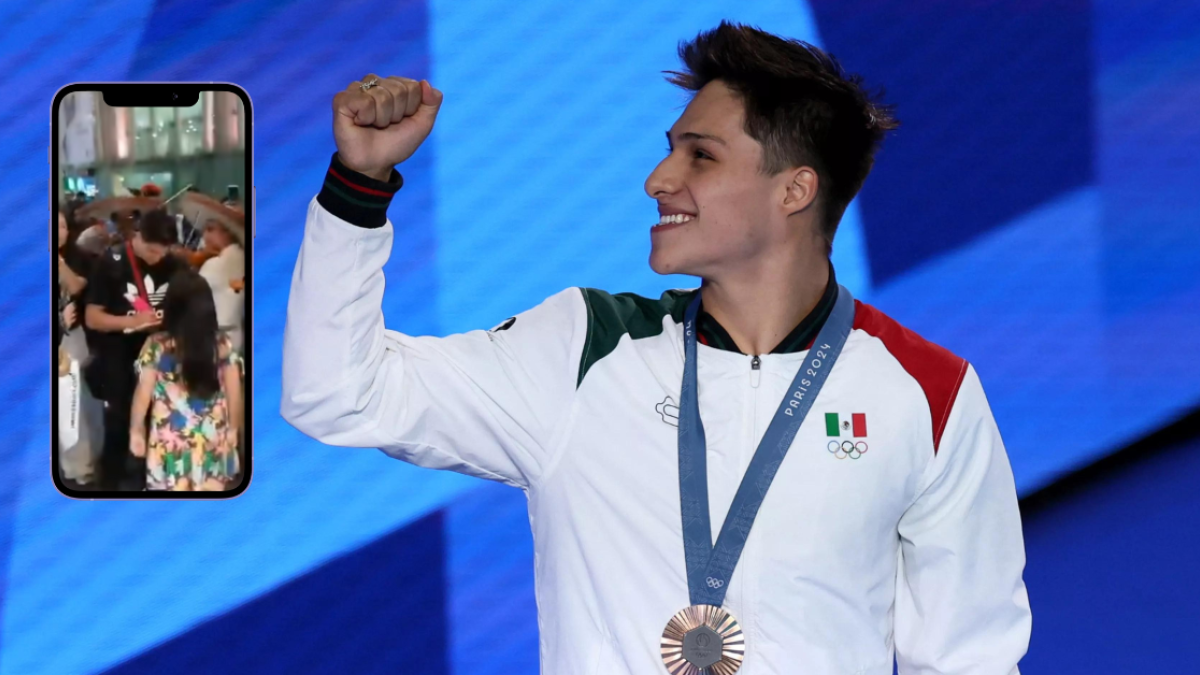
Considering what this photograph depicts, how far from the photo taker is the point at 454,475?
2.32 meters

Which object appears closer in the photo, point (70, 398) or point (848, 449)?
point (848, 449)

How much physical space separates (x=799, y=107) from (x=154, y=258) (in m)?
1.07

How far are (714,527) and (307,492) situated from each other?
1031 mm

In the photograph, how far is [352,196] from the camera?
1.36 metres

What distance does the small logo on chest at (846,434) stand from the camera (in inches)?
59.9

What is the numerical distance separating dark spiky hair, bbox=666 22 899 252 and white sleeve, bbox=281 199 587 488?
341 millimetres

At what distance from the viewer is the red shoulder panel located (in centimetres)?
154

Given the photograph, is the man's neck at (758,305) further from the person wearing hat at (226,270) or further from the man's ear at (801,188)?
the person wearing hat at (226,270)

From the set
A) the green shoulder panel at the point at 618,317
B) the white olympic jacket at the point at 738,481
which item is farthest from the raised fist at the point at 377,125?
the green shoulder panel at the point at 618,317

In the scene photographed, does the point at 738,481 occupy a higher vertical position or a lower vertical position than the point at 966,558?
higher

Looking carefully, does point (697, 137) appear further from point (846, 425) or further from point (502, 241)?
point (502, 241)

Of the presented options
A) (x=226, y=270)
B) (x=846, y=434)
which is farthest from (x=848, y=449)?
(x=226, y=270)

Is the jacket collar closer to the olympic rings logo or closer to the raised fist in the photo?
the olympic rings logo

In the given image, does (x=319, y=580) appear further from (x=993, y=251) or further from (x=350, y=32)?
(x=993, y=251)
